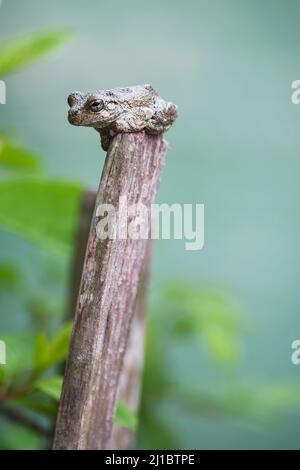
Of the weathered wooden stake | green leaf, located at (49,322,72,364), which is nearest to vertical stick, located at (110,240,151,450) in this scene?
green leaf, located at (49,322,72,364)

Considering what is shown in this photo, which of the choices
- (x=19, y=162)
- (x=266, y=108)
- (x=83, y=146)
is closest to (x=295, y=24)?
(x=266, y=108)

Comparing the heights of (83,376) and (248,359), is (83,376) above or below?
below

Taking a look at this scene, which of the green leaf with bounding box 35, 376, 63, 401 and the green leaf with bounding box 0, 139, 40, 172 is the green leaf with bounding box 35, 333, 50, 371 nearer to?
the green leaf with bounding box 35, 376, 63, 401

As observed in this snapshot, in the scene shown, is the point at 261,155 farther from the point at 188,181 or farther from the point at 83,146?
the point at 83,146

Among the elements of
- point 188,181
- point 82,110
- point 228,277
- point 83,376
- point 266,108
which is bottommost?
point 83,376

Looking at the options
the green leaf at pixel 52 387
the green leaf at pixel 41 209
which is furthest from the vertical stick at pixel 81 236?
the green leaf at pixel 52 387

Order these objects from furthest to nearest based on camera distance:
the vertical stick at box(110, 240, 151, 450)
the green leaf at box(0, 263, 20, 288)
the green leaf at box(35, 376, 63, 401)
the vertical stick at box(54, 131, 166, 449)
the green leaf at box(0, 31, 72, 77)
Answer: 1. the green leaf at box(0, 263, 20, 288)
2. the vertical stick at box(110, 240, 151, 450)
3. the green leaf at box(0, 31, 72, 77)
4. the green leaf at box(35, 376, 63, 401)
5. the vertical stick at box(54, 131, 166, 449)

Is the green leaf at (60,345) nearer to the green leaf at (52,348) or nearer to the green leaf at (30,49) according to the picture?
the green leaf at (52,348)
